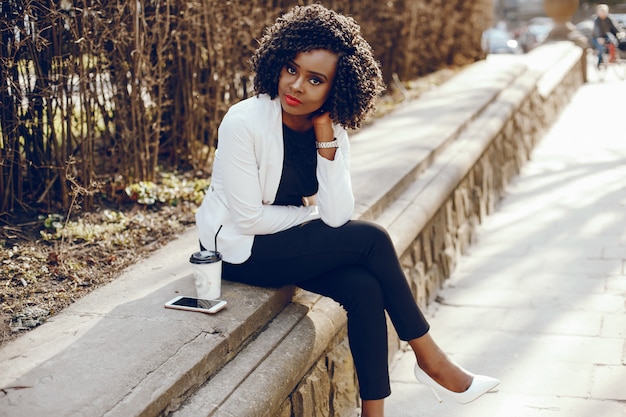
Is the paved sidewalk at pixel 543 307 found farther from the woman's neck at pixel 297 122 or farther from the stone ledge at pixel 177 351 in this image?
the woman's neck at pixel 297 122

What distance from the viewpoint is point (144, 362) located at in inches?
91.9

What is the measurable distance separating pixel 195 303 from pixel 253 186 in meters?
0.47

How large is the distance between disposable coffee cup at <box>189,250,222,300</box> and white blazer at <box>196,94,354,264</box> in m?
0.18

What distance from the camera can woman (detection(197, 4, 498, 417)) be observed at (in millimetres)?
2891

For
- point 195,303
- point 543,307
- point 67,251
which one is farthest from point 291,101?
point 543,307

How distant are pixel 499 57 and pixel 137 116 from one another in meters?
8.63

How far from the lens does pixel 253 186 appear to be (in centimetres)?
292

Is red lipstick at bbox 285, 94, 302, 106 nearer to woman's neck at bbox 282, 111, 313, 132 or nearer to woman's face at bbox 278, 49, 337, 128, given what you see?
woman's face at bbox 278, 49, 337, 128

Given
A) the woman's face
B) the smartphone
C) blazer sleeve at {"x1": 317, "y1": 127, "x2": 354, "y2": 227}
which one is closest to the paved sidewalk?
blazer sleeve at {"x1": 317, "y1": 127, "x2": 354, "y2": 227}

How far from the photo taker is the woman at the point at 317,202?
289 centimetres

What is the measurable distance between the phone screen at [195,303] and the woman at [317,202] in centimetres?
25

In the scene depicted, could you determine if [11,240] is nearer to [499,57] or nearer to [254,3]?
[254,3]

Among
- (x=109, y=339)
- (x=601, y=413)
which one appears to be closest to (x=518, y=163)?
(x=601, y=413)

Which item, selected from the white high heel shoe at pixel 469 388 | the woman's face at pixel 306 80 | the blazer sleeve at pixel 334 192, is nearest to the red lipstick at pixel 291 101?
the woman's face at pixel 306 80
